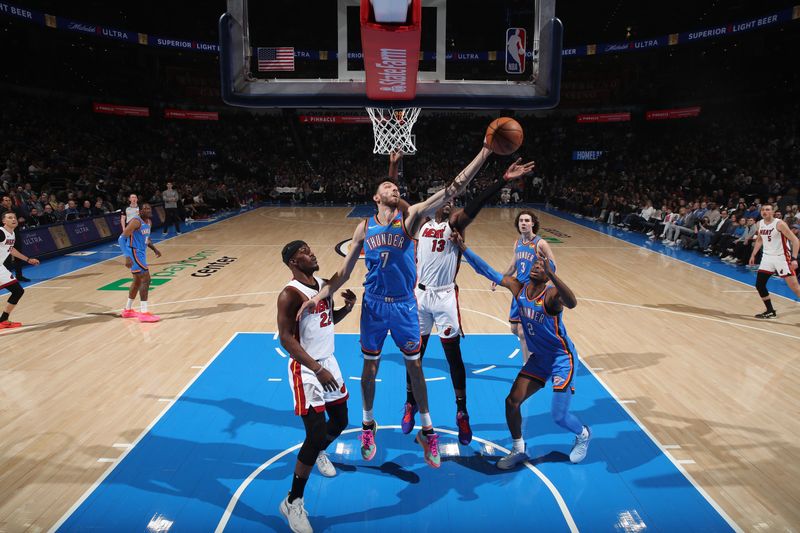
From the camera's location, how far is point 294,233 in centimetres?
1858

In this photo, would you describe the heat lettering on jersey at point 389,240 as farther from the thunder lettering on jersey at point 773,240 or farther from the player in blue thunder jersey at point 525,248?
the thunder lettering on jersey at point 773,240

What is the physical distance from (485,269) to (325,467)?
7.10ft

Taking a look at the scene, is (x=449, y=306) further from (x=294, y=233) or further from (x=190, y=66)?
(x=190, y=66)

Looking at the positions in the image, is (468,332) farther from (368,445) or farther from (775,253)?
(775,253)

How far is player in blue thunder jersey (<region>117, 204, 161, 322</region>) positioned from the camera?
835 centimetres

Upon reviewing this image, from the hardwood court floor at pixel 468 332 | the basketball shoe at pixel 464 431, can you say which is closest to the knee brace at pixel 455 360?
the basketball shoe at pixel 464 431

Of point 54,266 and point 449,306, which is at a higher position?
point 449,306

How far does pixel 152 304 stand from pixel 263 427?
541 cm

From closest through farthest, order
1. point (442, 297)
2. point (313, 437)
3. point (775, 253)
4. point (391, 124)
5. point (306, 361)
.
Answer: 1. point (306, 361)
2. point (313, 437)
3. point (442, 297)
4. point (775, 253)
5. point (391, 124)

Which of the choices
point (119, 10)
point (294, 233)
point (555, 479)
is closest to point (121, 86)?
point (119, 10)

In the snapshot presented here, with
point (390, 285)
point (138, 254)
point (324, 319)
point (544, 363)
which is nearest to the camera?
point (324, 319)

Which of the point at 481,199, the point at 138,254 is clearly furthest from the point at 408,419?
the point at 138,254

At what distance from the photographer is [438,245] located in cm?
526

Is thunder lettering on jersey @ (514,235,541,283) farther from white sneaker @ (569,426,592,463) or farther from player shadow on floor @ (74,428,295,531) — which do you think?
player shadow on floor @ (74,428,295,531)
